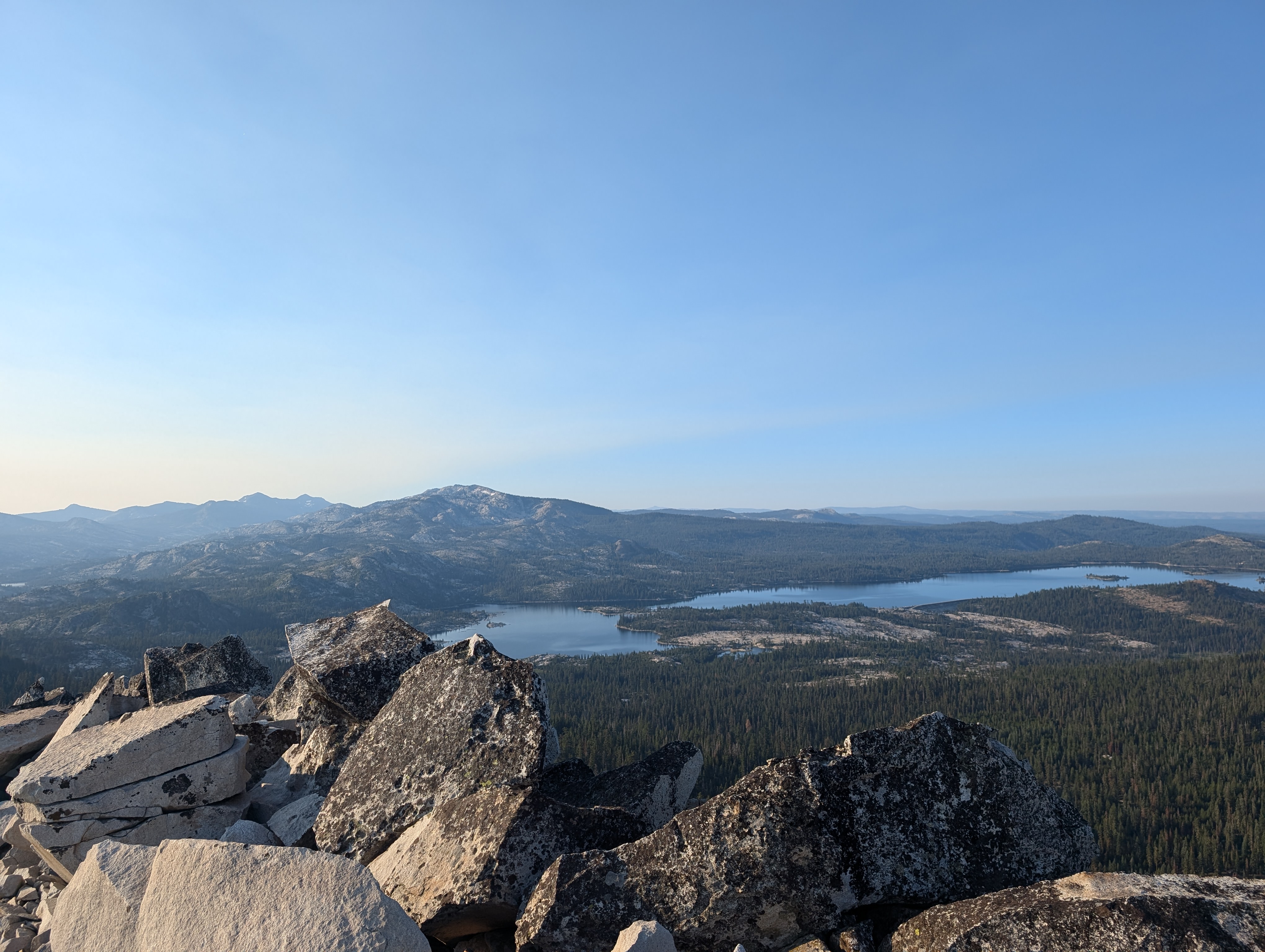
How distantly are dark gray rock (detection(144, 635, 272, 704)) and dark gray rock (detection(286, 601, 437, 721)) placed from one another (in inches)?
260

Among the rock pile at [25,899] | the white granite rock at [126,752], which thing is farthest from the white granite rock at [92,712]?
the white granite rock at [126,752]

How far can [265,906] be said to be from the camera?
19.5 ft

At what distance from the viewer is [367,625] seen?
1420 centimetres

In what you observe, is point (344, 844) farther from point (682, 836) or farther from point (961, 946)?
point (961, 946)

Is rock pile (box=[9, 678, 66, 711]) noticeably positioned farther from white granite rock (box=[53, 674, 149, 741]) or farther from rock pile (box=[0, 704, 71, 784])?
white granite rock (box=[53, 674, 149, 741])

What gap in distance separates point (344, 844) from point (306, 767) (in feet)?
14.3

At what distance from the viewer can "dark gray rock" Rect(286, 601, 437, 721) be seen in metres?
12.6

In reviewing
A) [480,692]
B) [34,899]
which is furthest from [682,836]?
[34,899]

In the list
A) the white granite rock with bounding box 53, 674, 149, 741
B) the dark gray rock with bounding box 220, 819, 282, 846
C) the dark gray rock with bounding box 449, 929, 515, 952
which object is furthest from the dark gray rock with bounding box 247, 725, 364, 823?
the dark gray rock with bounding box 449, 929, 515, 952

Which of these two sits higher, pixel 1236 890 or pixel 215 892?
pixel 1236 890

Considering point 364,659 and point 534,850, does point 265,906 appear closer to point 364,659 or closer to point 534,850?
point 534,850

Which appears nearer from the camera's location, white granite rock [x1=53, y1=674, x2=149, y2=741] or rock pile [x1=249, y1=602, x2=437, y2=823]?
rock pile [x1=249, y1=602, x2=437, y2=823]

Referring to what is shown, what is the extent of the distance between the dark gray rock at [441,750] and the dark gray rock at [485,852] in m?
0.54

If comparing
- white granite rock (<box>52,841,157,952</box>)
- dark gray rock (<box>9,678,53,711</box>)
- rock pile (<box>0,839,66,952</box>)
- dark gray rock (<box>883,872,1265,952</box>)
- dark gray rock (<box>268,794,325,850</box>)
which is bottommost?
dark gray rock (<box>9,678,53,711</box>)
